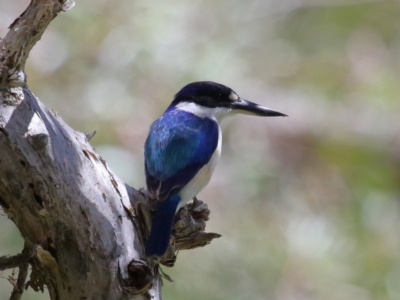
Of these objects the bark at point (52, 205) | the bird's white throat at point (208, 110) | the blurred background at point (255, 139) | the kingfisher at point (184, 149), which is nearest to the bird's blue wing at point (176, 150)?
the kingfisher at point (184, 149)

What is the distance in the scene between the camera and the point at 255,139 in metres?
5.70

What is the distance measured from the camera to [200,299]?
488cm

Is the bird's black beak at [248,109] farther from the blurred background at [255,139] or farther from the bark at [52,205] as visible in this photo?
the bark at [52,205]

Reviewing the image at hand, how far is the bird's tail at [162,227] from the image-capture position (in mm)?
2660

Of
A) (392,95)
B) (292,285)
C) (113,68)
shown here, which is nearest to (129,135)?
(113,68)

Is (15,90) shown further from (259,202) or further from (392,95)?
(392,95)

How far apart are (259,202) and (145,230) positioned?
2.92 metres

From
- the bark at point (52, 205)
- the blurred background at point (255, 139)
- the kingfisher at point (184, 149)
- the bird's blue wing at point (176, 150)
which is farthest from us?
the blurred background at point (255, 139)

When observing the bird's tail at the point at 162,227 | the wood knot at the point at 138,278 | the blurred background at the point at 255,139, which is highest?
the blurred background at the point at 255,139

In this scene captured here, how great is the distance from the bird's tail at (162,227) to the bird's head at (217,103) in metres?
0.82

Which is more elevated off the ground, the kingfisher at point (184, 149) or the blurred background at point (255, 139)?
the blurred background at point (255, 139)

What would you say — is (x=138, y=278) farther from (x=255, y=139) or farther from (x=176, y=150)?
(x=255, y=139)

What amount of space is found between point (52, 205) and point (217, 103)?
62.3 inches

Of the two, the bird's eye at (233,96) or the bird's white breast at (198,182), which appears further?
the bird's eye at (233,96)
